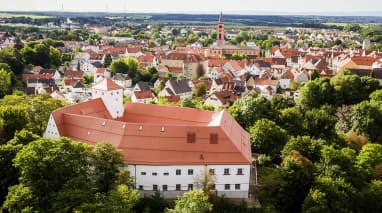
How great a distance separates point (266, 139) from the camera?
51094mm

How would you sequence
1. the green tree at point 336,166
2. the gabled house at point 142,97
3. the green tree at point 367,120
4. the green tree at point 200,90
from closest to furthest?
the green tree at point 336,166 < the green tree at point 367,120 < the gabled house at point 142,97 < the green tree at point 200,90

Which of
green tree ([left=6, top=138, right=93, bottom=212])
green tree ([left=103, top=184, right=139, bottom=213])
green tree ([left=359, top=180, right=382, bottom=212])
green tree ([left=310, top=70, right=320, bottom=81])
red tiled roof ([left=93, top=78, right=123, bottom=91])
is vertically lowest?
green tree ([left=359, top=180, right=382, bottom=212])

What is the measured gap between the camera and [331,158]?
44906 millimetres

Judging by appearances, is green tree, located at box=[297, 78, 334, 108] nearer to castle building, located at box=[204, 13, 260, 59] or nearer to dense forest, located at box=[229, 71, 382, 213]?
dense forest, located at box=[229, 71, 382, 213]

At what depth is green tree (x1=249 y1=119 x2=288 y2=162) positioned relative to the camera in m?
51.1

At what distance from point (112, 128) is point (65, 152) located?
22.5 feet

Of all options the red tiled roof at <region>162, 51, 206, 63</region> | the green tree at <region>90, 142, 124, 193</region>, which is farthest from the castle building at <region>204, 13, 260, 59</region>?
the green tree at <region>90, 142, 124, 193</region>

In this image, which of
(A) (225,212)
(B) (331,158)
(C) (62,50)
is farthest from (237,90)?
(C) (62,50)

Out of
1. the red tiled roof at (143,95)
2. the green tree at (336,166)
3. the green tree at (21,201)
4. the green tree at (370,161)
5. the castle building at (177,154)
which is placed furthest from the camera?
the red tiled roof at (143,95)

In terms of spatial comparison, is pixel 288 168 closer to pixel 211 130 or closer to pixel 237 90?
pixel 211 130

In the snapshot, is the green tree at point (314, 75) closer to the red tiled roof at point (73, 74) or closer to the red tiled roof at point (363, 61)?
the red tiled roof at point (363, 61)

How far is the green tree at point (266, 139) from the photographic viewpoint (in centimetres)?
5112

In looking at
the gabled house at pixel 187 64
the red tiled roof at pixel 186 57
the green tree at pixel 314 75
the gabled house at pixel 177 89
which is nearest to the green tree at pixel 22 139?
the gabled house at pixel 177 89

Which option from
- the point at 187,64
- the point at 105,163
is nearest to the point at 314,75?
the point at 187,64
